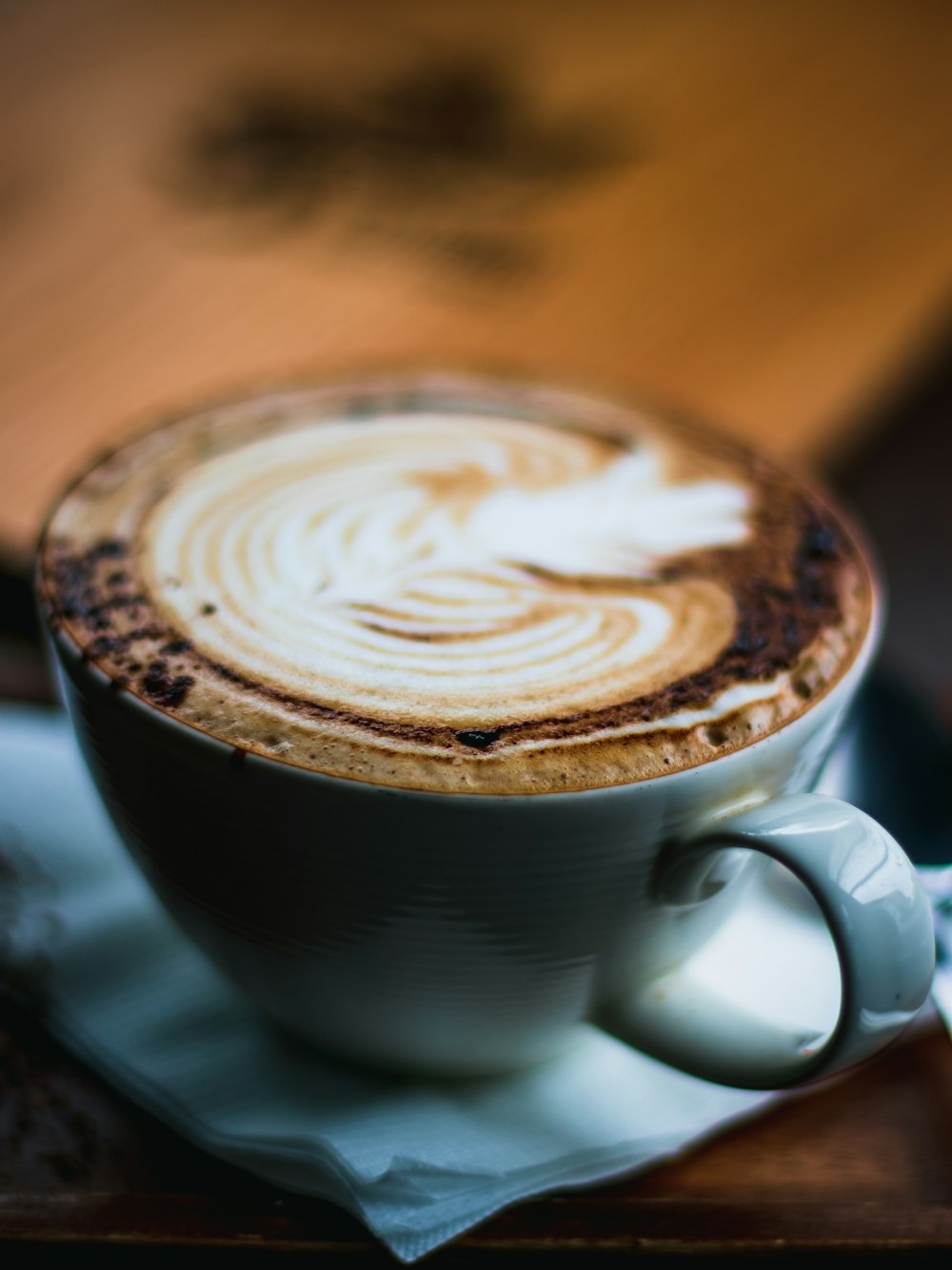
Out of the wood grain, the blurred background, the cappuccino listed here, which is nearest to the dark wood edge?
the wood grain

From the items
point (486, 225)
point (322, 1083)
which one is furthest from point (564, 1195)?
point (486, 225)

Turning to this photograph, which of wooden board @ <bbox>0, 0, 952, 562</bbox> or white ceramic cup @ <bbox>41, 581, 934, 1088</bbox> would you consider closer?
white ceramic cup @ <bbox>41, 581, 934, 1088</bbox>

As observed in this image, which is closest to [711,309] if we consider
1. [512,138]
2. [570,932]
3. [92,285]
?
[512,138]

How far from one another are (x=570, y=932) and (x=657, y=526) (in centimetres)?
26

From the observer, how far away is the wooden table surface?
57 cm

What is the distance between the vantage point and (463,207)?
1438 millimetres

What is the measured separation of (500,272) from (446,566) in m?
0.76

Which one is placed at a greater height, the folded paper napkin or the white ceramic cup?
the white ceramic cup

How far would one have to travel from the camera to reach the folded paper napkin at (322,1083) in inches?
21.8

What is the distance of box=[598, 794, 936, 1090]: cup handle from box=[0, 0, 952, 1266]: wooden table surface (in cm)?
12

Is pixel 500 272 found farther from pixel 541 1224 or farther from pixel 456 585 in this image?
pixel 541 1224

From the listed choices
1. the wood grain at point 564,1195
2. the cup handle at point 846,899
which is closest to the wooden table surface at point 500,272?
the wood grain at point 564,1195

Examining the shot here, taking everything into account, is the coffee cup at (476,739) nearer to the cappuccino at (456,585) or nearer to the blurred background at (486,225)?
the cappuccino at (456,585)

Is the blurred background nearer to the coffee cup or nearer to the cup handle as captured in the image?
the coffee cup
